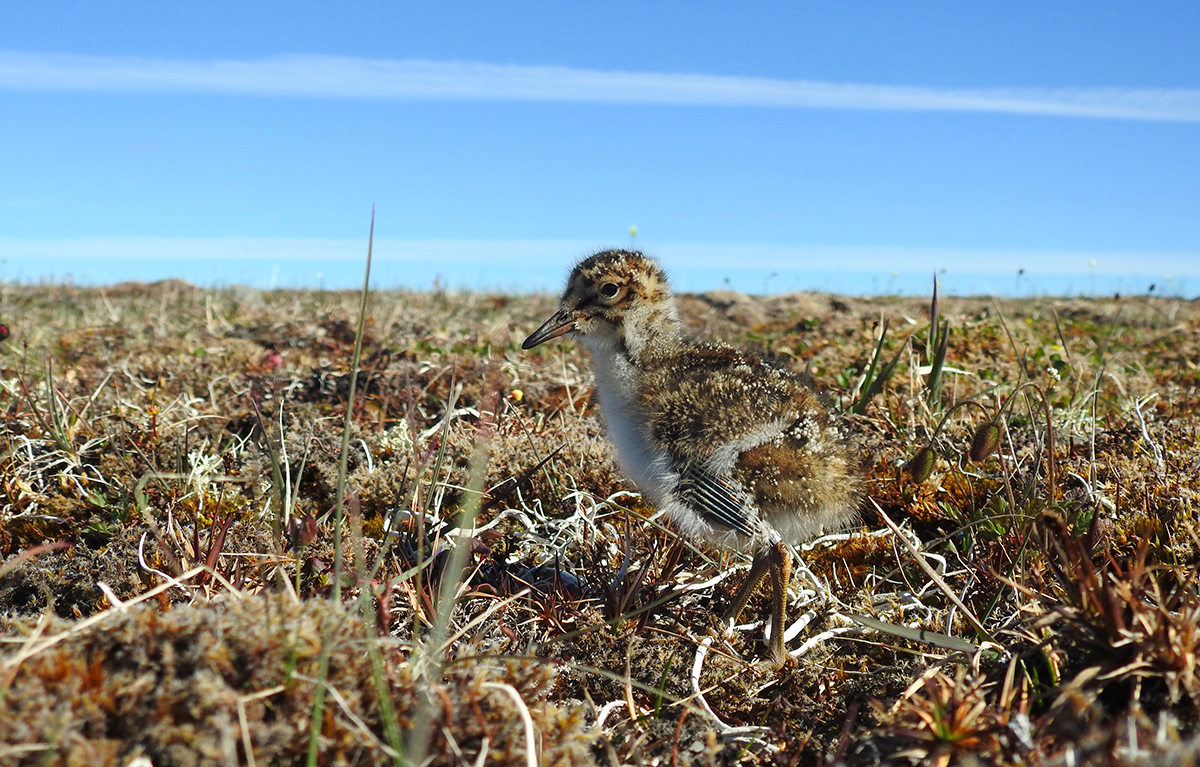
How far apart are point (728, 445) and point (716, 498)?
19 centimetres

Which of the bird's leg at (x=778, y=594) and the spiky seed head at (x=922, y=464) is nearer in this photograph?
the bird's leg at (x=778, y=594)

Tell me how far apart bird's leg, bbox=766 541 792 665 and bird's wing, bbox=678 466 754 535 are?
11 cm

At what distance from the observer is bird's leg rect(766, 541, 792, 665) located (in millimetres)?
2957

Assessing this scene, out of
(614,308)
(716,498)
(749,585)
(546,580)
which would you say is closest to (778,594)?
(749,585)

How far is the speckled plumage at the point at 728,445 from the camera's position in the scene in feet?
9.89

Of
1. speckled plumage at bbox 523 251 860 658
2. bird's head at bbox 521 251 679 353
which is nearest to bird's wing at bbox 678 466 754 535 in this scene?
speckled plumage at bbox 523 251 860 658

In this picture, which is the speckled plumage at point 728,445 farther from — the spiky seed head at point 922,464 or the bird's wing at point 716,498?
the spiky seed head at point 922,464

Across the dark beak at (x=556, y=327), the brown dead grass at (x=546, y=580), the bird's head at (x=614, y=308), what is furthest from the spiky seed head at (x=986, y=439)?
the dark beak at (x=556, y=327)

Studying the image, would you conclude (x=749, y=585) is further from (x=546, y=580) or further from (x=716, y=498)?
(x=546, y=580)

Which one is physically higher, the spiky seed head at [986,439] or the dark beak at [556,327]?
the dark beak at [556,327]

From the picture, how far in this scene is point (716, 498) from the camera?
3.02 m

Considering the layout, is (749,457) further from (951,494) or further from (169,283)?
(169,283)

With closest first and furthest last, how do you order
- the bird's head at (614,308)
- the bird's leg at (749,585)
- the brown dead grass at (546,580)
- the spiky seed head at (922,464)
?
the brown dead grass at (546,580) < the bird's leg at (749,585) < the spiky seed head at (922,464) < the bird's head at (614,308)

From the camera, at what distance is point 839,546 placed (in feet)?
11.9
